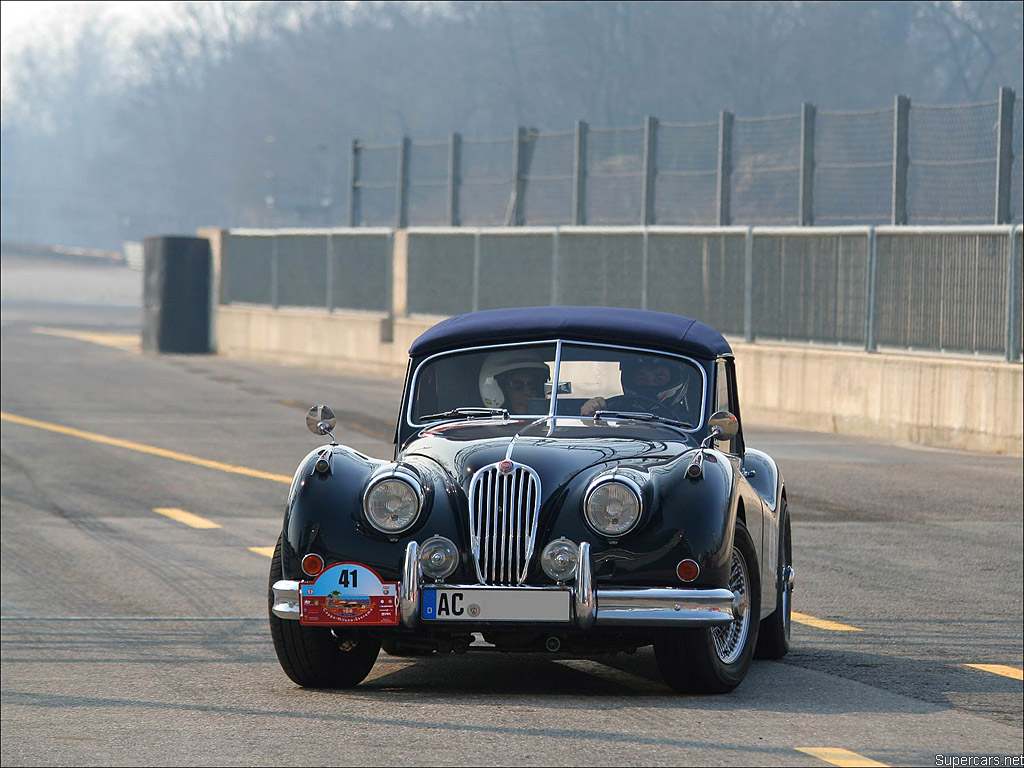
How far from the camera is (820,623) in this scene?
32.2ft

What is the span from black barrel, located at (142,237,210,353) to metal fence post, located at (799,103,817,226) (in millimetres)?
16651

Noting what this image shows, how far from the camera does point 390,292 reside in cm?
3234

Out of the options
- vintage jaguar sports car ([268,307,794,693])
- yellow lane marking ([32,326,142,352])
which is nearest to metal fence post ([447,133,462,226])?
yellow lane marking ([32,326,142,352])

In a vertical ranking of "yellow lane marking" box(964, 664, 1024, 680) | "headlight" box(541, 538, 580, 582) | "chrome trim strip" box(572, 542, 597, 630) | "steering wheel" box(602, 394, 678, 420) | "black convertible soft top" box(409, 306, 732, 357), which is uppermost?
"black convertible soft top" box(409, 306, 732, 357)

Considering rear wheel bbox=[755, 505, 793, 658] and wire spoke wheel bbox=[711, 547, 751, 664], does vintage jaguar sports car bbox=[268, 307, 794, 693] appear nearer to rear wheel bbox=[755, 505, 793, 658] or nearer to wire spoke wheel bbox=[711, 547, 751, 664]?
wire spoke wheel bbox=[711, 547, 751, 664]

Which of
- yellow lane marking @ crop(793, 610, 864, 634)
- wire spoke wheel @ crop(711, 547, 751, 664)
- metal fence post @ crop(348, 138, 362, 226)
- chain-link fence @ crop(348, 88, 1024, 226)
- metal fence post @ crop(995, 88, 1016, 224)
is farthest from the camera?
metal fence post @ crop(348, 138, 362, 226)

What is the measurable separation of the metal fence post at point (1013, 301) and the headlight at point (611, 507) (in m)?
13.1

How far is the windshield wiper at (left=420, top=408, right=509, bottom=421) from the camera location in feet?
25.9

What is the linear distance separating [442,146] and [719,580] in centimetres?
2561

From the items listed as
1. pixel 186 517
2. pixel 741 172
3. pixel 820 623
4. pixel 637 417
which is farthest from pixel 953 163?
pixel 637 417

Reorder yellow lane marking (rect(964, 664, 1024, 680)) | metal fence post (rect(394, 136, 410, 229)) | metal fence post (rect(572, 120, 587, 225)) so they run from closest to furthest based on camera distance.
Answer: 1. yellow lane marking (rect(964, 664, 1024, 680))
2. metal fence post (rect(572, 120, 587, 225))
3. metal fence post (rect(394, 136, 410, 229))

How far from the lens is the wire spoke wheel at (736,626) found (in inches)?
280

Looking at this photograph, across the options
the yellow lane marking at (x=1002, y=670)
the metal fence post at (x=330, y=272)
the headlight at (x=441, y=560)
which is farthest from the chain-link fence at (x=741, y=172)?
the headlight at (x=441, y=560)

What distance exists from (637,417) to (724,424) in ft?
1.67
